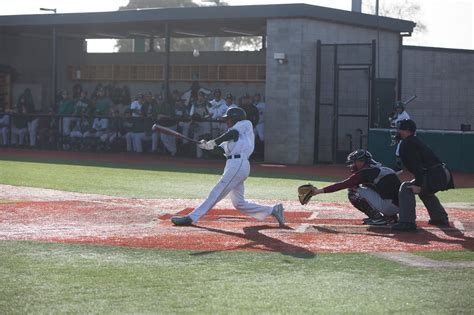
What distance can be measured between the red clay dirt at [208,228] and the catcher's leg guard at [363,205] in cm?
19

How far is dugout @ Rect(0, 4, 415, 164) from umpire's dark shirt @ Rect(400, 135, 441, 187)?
12.3 metres

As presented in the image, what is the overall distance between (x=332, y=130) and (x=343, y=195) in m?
8.51

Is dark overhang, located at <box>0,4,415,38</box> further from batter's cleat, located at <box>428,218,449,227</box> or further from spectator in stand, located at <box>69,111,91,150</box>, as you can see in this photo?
batter's cleat, located at <box>428,218,449,227</box>

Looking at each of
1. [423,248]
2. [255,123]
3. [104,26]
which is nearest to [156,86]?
[104,26]

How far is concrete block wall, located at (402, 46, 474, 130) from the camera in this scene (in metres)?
27.7

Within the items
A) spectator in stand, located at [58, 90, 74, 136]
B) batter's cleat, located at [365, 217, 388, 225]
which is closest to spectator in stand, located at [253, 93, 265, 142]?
spectator in stand, located at [58, 90, 74, 136]

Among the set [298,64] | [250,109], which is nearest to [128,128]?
[250,109]

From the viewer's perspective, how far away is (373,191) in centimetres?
1164

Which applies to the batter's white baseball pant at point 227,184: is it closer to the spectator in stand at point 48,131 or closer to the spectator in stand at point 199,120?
the spectator in stand at point 199,120

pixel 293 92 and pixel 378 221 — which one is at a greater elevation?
pixel 293 92

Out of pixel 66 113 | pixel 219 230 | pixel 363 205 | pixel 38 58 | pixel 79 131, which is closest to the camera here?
pixel 219 230

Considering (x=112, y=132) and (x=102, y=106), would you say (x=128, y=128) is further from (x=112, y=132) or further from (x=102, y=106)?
(x=102, y=106)

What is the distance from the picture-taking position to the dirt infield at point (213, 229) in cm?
972

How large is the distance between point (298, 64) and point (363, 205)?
43.2 ft
